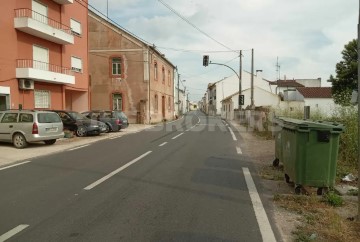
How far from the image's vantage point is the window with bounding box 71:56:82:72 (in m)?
28.3

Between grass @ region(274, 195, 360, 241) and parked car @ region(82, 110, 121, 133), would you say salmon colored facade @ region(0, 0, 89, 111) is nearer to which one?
parked car @ region(82, 110, 121, 133)

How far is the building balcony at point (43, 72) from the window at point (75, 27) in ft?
11.0

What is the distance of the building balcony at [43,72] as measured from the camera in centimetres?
2159

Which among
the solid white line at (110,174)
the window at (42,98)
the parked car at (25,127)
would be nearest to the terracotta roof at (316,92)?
the window at (42,98)

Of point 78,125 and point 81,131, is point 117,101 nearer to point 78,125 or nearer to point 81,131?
point 78,125

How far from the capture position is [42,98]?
80.5 feet

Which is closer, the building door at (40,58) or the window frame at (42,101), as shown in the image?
the building door at (40,58)

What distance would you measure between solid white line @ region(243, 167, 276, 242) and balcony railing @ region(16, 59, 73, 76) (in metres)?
17.5

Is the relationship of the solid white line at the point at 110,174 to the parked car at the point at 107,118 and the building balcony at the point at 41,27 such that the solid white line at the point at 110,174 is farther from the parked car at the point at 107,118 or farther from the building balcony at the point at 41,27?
the building balcony at the point at 41,27

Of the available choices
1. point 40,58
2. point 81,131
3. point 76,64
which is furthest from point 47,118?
point 76,64

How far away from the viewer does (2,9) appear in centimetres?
2088

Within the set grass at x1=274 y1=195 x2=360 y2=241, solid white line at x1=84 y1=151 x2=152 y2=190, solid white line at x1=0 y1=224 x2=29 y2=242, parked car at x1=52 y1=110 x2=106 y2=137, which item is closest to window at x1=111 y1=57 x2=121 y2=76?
parked car at x1=52 y1=110 x2=106 y2=137

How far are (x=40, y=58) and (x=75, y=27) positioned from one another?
5672 millimetres

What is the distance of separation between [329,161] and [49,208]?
4965 millimetres
